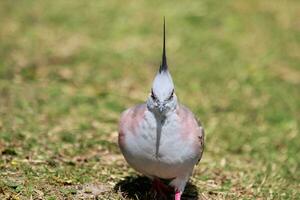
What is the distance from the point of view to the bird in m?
3.88

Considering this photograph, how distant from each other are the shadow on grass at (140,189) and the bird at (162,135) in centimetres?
48

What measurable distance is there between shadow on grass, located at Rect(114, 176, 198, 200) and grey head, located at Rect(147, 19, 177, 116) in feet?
2.83

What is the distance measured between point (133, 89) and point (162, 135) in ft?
11.1

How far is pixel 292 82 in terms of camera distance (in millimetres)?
7758

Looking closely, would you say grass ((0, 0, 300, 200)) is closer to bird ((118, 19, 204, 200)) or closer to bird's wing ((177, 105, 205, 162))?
bird ((118, 19, 204, 200))

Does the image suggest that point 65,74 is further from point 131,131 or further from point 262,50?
point 131,131

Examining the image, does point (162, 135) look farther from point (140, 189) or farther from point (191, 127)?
point (140, 189)

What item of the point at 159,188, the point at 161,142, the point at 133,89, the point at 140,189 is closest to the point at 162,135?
the point at 161,142

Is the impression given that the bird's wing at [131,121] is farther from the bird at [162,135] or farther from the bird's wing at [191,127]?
the bird's wing at [191,127]

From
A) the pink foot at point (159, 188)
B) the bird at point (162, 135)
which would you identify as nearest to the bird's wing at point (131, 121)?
the bird at point (162, 135)

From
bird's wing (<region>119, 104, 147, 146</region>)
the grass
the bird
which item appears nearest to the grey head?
the bird

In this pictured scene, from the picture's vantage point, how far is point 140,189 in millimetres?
4680

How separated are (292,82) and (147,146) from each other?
4.32 meters

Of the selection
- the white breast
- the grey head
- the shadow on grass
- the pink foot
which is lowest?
the shadow on grass
